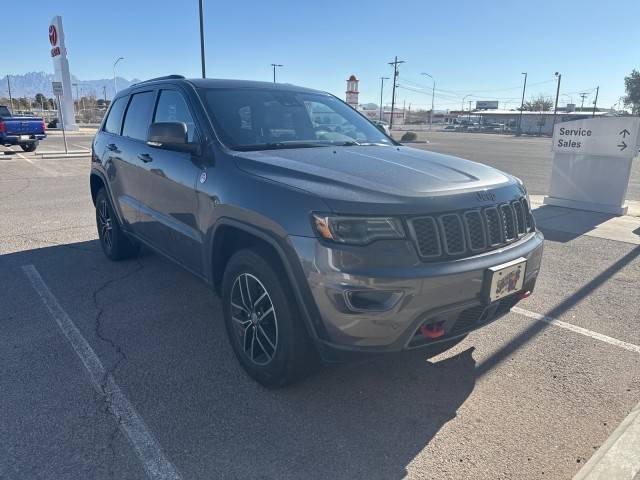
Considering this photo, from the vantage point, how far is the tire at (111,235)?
17.9 feet

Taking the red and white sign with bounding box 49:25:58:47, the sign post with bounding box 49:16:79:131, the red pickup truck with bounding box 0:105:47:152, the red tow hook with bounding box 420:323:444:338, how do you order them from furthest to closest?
the red and white sign with bounding box 49:25:58:47 < the sign post with bounding box 49:16:79:131 < the red pickup truck with bounding box 0:105:47:152 < the red tow hook with bounding box 420:323:444:338

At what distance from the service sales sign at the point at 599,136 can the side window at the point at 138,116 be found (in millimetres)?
7594

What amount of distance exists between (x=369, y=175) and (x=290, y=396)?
1427 mm

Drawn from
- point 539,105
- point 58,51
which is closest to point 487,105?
point 539,105

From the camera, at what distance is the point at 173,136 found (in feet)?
11.1

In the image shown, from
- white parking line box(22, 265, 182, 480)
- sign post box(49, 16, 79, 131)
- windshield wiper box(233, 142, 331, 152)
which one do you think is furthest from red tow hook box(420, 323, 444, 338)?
sign post box(49, 16, 79, 131)

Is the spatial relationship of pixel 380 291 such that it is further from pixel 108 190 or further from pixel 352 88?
pixel 352 88

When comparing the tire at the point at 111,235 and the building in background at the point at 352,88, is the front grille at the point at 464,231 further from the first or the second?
the building in background at the point at 352,88

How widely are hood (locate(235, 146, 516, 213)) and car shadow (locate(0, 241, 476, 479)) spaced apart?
86 centimetres

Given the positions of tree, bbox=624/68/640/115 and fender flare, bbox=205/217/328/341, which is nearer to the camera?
fender flare, bbox=205/217/328/341

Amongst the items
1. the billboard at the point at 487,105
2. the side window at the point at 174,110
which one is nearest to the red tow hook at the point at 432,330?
the side window at the point at 174,110

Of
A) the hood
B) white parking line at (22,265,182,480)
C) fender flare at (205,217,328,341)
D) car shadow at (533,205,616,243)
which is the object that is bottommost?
white parking line at (22,265,182,480)

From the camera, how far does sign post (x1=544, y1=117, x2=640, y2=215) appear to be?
28.1 feet

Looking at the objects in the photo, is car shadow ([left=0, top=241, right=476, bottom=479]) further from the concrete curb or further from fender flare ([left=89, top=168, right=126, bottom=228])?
fender flare ([left=89, top=168, right=126, bottom=228])
